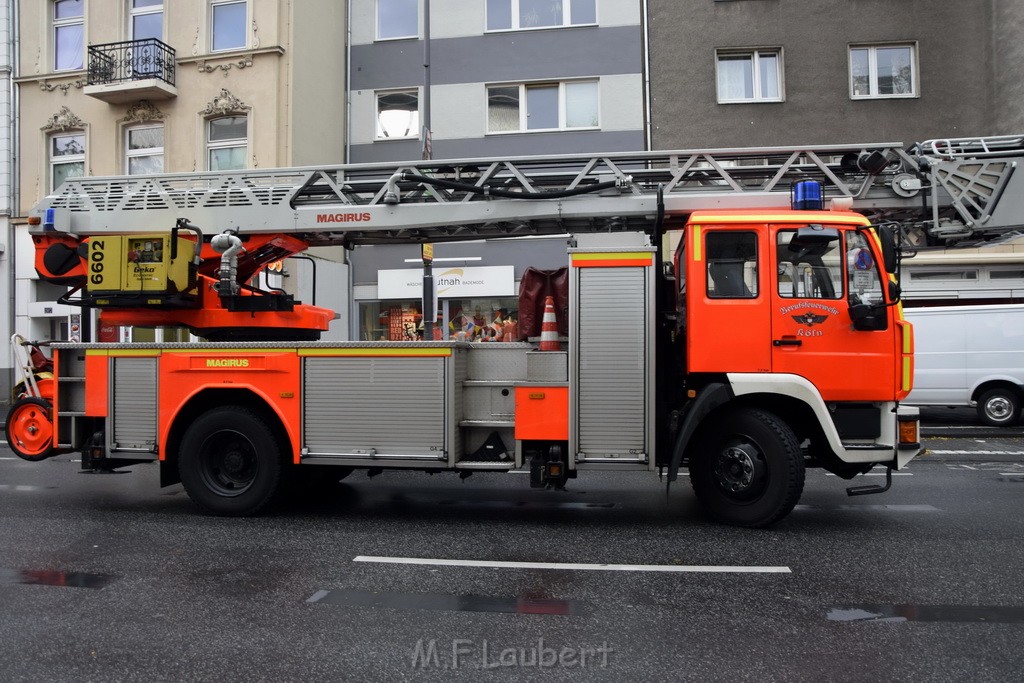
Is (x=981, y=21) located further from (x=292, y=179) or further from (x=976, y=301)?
(x=292, y=179)

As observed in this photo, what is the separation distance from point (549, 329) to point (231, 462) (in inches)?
124

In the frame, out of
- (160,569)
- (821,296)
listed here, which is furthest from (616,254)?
(160,569)

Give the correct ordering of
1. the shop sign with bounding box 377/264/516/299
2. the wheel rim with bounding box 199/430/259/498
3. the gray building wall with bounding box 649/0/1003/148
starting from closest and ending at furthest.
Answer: the wheel rim with bounding box 199/430/259/498
the gray building wall with bounding box 649/0/1003/148
the shop sign with bounding box 377/264/516/299

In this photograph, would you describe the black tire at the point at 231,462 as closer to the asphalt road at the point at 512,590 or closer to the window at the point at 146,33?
the asphalt road at the point at 512,590

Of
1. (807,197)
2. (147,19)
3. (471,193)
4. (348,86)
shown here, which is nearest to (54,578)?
(471,193)

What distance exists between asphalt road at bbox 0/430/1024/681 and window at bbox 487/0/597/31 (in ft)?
51.6

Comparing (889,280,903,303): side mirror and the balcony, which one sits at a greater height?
the balcony

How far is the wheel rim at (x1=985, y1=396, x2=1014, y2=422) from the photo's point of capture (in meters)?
14.7

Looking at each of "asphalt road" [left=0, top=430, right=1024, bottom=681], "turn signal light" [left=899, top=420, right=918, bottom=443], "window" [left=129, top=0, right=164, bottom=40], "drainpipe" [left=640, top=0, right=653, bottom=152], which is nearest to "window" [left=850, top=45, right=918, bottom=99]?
"drainpipe" [left=640, top=0, right=653, bottom=152]

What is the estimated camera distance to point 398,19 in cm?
2220

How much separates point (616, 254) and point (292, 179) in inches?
134

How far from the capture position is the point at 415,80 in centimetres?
2173

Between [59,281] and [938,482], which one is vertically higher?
[59,281]

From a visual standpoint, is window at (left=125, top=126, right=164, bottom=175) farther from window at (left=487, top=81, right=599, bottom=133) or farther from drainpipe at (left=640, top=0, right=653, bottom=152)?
drainpipe at (left=640, top=0, right=653, bottom=152)
